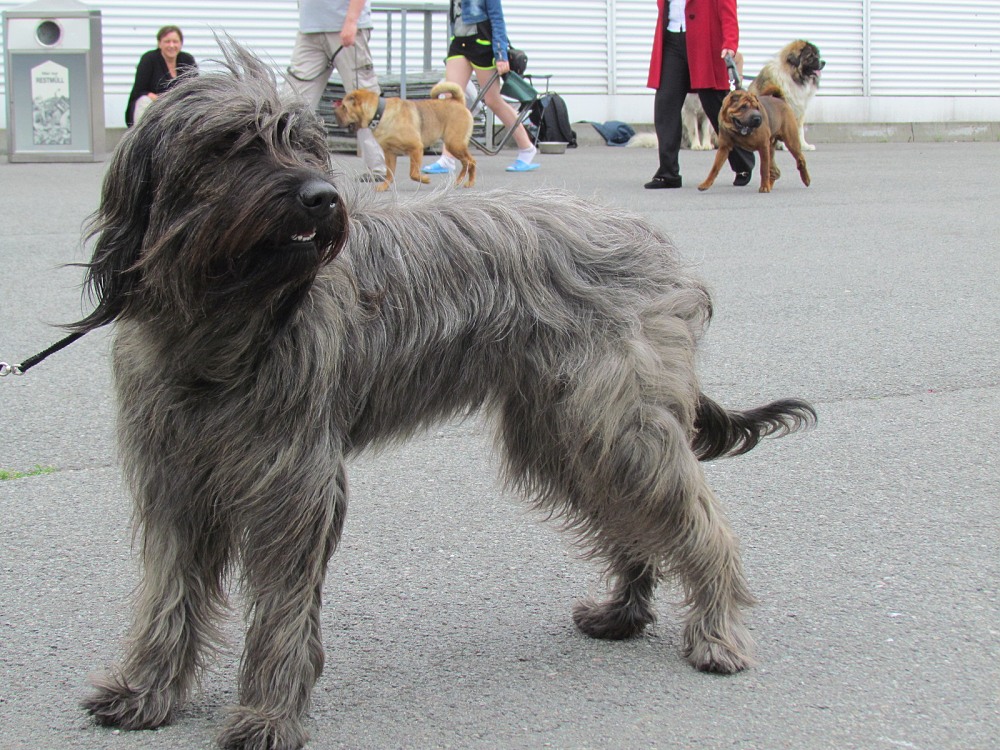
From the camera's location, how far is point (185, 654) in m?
3.07

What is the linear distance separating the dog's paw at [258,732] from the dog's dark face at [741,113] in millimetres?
11005

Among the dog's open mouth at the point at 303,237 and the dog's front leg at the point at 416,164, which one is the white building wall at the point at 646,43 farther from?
the dog's open mouth at the point at 303,237

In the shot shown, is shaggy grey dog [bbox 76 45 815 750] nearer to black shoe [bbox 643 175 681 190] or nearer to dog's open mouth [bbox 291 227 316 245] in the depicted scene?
dog's open mouth [bbox 291 227 316 245]

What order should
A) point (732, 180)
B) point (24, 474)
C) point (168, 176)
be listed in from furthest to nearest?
point (732, 180) → point (24, 474) → point (168, 176)

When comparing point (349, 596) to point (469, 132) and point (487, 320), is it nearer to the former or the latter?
point (487, 320)

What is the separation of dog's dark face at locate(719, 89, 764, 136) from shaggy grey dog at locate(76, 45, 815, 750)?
9688 millimetres

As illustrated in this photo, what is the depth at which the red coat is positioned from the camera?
40.9 feet

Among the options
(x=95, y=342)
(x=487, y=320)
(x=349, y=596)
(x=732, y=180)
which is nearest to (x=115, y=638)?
(x=349, y=596)

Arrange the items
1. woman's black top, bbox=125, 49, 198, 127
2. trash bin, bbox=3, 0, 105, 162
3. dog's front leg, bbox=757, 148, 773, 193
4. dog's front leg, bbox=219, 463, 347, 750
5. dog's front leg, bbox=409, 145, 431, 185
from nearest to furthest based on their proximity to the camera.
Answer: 1. dog's front leg, bbox=219, 463, 347, 750
2. dog's front leg, bbox=409, 145, 431, 185
3. dog's front leg, bbox=757, 148, 773, 193
4. woman's black top, bbox=125, 49, 198, 127
5. trash bin, bbox=3, 0, 105, 162

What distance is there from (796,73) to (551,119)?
12.5 ft

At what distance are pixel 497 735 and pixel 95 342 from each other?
14.7ft

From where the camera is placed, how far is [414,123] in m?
13.1

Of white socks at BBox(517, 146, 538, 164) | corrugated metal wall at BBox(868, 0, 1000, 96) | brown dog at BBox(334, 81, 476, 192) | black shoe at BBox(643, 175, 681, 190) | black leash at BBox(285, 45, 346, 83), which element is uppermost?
corrugated metal wall at BBox(868, 0, 1000, 96)

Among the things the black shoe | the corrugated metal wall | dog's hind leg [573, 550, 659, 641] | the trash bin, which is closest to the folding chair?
the black shoe
